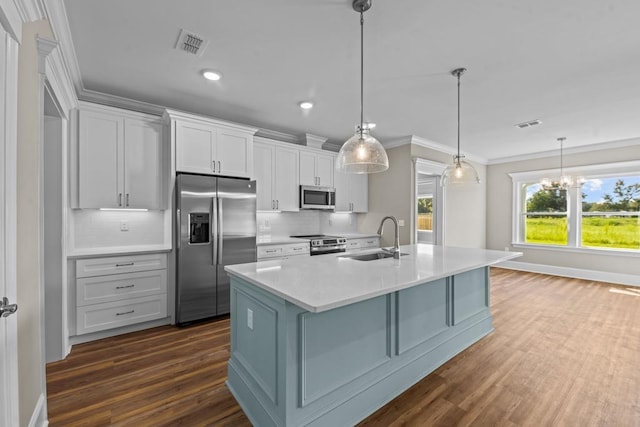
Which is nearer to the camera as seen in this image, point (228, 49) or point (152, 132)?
point (228, 49)

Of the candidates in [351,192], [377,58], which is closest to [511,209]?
[351,192]

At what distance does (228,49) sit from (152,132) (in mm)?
1628

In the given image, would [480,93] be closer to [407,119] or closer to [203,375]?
[407,119]

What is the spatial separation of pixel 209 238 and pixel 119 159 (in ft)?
4.20

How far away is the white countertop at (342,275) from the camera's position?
1412mm

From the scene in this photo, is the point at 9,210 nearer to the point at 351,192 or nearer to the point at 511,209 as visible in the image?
the point at 351,192

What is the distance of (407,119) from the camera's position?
409cm

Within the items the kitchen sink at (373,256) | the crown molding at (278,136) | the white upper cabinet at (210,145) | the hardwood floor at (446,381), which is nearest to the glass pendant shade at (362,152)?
the kitchen sink at (373,256)

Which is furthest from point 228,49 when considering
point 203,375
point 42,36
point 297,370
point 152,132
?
point 203,375

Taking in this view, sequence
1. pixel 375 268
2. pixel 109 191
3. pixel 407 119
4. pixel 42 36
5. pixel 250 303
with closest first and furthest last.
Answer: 1. pixel 42 36
2. pixel 250 303
3. pixel 375 268
4. pixel 109 191
5. pixel 407 119

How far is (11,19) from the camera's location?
4.31 feet

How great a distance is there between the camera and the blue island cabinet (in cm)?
160

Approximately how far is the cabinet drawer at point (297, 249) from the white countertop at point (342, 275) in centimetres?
165

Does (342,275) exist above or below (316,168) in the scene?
below
